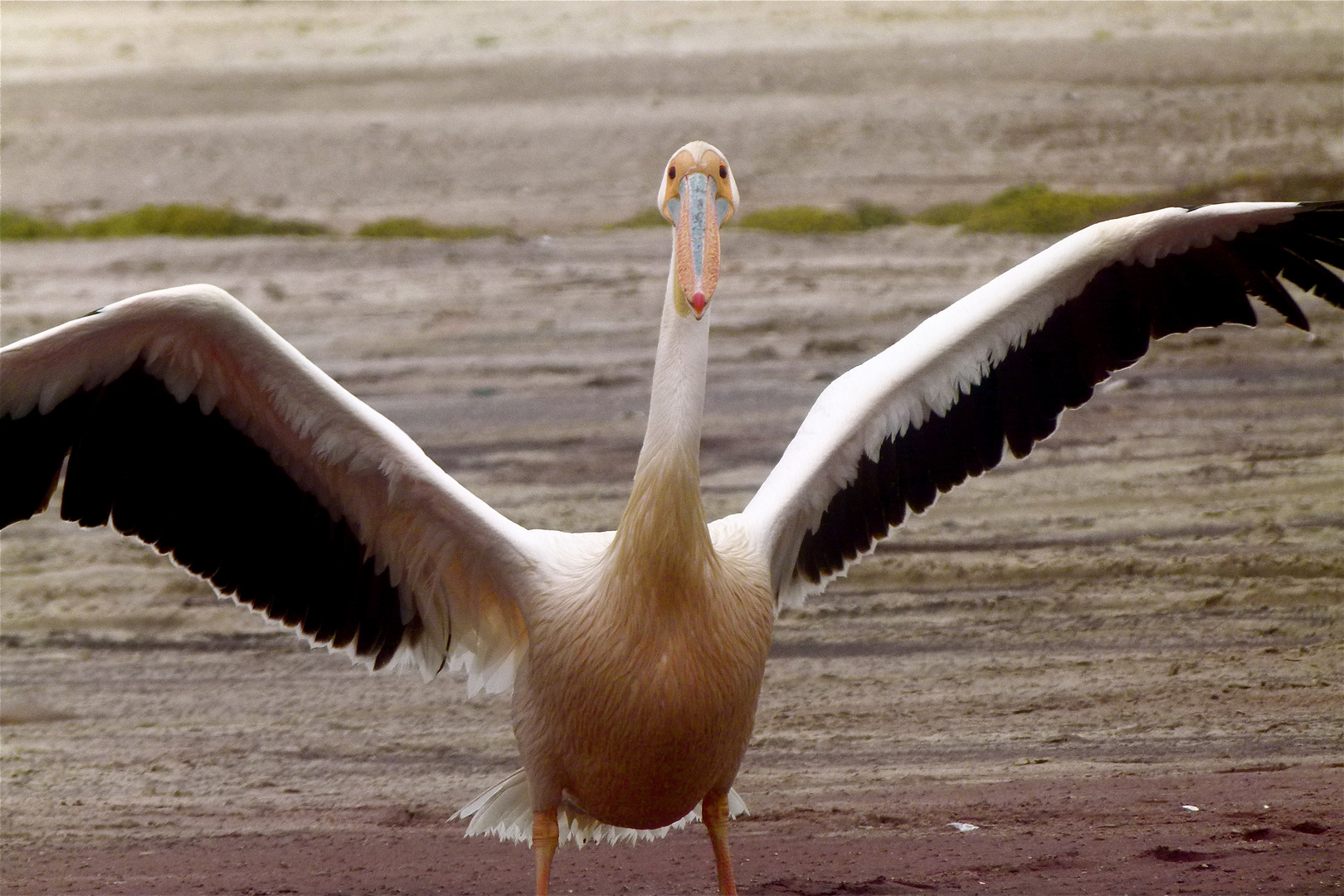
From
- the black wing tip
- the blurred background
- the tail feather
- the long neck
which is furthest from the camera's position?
the blurred background

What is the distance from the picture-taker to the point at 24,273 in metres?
12.3

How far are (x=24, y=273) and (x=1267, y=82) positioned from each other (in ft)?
33.4

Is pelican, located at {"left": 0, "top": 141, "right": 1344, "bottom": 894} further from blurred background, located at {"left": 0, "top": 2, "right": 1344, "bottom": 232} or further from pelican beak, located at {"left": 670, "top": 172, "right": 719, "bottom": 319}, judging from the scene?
blurred background, located at {"left": 0, "top": 2, "right": 1344, "bottom": 232}

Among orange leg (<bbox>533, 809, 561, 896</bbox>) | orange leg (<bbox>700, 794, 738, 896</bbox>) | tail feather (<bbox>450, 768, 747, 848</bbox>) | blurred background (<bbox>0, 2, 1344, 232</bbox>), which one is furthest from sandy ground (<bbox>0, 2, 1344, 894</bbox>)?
orange leg (<bbox>533, 809, 561, 896</bbox>)

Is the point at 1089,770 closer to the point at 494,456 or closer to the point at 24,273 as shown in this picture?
the point at 494,456

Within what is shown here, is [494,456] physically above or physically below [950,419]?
below

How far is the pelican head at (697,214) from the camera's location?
3.64 m

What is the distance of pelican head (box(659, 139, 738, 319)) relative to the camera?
3.64 m

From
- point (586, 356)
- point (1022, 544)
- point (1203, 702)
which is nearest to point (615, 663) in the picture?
point (1203, 702)

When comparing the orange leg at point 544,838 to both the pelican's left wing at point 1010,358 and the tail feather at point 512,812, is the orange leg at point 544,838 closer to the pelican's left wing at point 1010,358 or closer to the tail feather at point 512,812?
the tail feather at point 512,812

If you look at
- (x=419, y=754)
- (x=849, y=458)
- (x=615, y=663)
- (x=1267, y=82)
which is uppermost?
(x=1267, y=82)

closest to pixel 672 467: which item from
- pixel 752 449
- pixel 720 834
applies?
pixel 720 834

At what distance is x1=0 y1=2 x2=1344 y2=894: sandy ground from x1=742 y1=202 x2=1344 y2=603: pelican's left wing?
1056mm

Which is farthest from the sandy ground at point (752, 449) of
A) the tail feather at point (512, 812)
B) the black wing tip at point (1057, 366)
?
the black wing tip at point (1057, 366)
